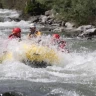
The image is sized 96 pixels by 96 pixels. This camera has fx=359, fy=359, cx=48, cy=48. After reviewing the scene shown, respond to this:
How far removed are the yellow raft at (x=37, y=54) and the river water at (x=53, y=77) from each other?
0.85 feet

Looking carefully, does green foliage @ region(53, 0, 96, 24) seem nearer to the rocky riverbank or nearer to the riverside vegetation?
the riverside vegetation

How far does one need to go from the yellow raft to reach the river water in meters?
0.26

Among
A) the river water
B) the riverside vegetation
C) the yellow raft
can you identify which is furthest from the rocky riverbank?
the yellow raft

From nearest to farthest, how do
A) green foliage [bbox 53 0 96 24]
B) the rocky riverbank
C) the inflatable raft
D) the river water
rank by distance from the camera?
the river water
the inflatable raft
the rocky riverbank
green foliage [bbox 53 0 96 24]

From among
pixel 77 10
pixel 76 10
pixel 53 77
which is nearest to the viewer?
pixel 53 77

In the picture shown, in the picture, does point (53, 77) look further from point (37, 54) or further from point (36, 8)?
point (36, 8)

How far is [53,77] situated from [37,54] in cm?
197

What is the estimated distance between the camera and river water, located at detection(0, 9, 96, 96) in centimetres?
930

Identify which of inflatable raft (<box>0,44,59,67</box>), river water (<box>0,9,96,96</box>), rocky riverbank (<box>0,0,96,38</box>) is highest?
rocky riverbank (<box>0,0,96,38</box>)

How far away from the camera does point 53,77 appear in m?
11.0

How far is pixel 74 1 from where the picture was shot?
25.4 m

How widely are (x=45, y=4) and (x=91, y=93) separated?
76.3ft

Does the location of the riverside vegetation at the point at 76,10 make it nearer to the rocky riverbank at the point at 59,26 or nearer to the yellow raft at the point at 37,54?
the rocky riverbank at the point at 59,26

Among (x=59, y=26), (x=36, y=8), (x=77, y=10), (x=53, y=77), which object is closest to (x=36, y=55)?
(x=53, y=77)
